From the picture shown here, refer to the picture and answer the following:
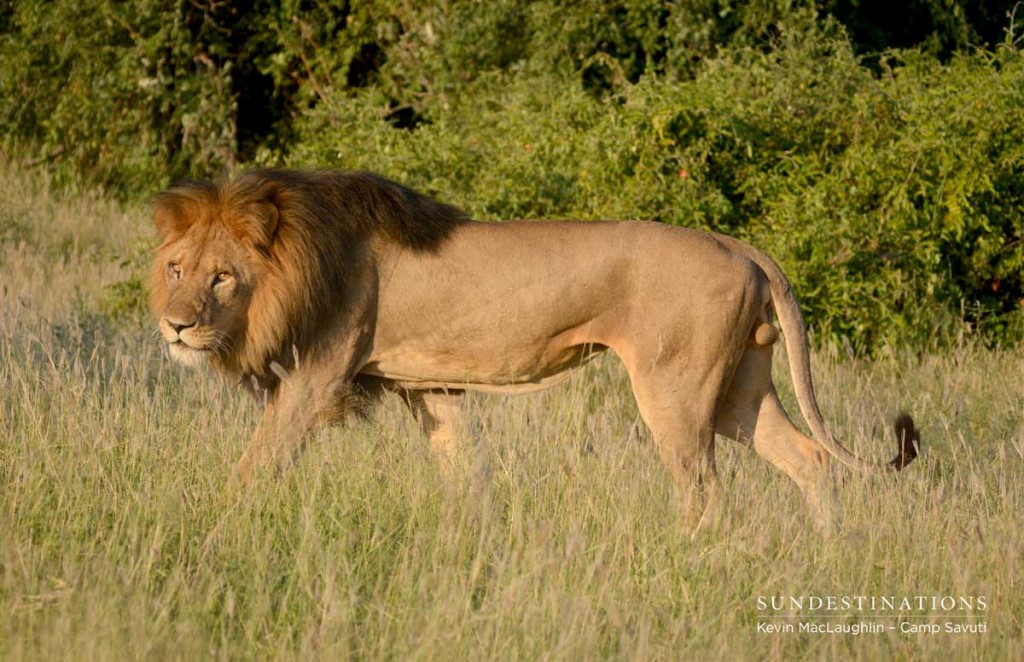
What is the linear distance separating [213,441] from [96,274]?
4.85 m

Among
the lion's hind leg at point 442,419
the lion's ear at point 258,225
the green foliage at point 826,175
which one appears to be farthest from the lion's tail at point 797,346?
the green foliage at point 826,175

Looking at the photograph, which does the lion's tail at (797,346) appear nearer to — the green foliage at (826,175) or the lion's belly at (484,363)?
the lion's belly at (484,363)

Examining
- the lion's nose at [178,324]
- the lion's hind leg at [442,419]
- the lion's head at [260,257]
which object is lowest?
the lion's hind leg at [442,419]

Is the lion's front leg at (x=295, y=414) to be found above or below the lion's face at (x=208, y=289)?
below

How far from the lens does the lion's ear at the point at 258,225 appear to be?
4652 mm

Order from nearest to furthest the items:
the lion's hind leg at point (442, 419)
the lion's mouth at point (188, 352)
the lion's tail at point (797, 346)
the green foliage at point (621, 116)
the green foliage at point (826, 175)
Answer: the lion's mouth at point (188, 352)
the lion's tail at point (797, 346)
the lion's hind leg at point (442, 419)
the green foliage at point (826, 175)
the green foliage at point (621, 116)

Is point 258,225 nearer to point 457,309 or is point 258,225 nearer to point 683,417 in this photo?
point 457,309

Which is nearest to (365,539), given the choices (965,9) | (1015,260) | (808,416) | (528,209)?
(808,416)

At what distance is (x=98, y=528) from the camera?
12.9ft

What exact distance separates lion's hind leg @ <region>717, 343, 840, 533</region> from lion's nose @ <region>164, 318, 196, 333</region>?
6.29 feet

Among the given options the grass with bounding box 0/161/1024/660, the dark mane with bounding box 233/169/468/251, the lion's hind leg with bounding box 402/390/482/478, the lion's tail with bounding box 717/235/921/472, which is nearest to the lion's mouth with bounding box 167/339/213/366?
the grass with bounding box 0/161/1024/660

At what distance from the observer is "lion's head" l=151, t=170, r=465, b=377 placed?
4.62m

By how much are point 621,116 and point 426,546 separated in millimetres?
4835

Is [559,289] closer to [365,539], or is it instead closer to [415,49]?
[365,539]
